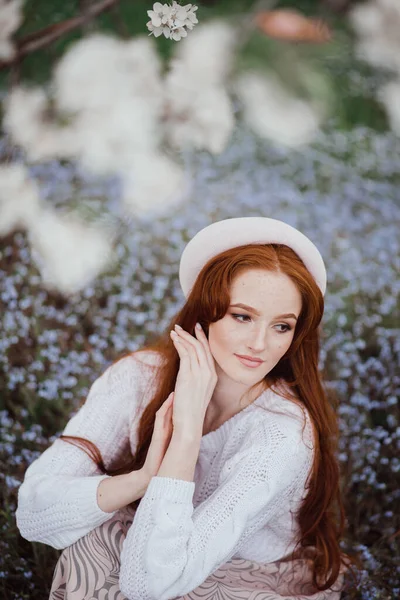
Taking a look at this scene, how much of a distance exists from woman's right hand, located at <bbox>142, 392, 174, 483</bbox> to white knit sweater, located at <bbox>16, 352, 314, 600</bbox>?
8 cm

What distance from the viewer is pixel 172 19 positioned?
1.33 meters

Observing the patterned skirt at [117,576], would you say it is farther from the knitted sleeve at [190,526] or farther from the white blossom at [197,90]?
the white blossom at [197,90]

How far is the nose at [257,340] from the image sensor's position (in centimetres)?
158

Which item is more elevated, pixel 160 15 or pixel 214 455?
pixel 160 15

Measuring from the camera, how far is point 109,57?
2336 millimetres

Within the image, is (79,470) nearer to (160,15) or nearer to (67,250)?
(160,15)

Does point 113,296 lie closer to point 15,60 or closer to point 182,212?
point 182,212

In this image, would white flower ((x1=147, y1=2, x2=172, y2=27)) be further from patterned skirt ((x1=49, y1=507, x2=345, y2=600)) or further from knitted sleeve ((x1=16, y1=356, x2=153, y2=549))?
patterned skirt ((x1=49, y1=507, x2=345, y2=600))

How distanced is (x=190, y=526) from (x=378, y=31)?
9.56 feet

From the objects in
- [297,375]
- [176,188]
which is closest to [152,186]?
[176,188]

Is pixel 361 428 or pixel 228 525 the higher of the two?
pixel 228 525

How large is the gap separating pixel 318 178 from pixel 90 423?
8.55 feet

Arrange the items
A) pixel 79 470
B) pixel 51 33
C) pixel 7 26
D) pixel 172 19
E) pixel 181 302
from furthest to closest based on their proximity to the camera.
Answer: pixel 181 302
pixel 51 33
pixel 7 26
pixel 79 470
pixel 172 19

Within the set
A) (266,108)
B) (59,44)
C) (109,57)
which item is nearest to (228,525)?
(109,57)
